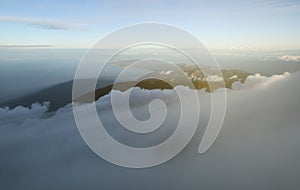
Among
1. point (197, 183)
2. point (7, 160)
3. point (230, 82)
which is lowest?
point (7, 160)

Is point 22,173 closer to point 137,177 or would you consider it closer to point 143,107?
point 137,177

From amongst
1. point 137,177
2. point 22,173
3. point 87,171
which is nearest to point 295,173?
point 137,177

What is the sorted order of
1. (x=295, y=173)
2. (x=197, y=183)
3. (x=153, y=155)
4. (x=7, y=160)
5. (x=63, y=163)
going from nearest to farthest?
(x=295, y=173) → (x=197, y=183) → (x=63, y=163) → (x=7, y=160) → (x=153, y=155)

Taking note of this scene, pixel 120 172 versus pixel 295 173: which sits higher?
pixel 295 173

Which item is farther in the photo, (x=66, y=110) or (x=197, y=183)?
(x=66, y=110)

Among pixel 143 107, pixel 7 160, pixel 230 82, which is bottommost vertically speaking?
pixel 7 160

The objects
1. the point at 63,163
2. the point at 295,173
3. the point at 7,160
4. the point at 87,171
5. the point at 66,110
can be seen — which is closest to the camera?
the point at 295,173

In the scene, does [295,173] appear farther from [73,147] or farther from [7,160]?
[7,160]

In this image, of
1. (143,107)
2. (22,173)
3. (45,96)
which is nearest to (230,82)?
(143,107)

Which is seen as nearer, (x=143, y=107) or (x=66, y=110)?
(x=66, y=110)
